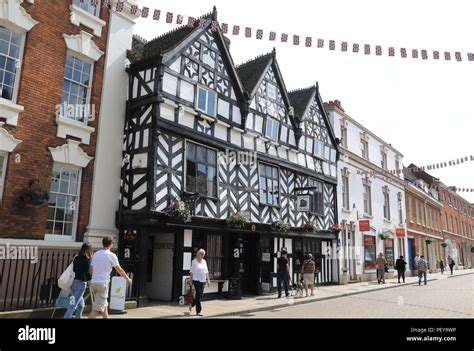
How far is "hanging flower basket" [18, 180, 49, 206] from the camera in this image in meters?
9.96

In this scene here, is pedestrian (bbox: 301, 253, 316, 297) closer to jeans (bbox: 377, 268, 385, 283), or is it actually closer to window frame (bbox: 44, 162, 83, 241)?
jeans (bbox: 377, 268, 385, 283)

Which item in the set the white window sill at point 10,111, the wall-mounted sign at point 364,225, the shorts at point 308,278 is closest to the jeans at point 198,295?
the white window sill at point 10,111

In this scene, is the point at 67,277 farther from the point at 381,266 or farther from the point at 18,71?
the point at 381,266

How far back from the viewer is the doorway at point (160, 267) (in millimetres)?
13374

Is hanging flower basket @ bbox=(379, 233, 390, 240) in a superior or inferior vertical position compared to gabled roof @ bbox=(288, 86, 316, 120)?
inferior

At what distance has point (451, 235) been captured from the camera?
46.3 metres

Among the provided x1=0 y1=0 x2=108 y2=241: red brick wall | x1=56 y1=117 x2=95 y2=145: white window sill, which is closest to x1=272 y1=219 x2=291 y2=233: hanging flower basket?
x1=0 y1=0 x2=108 y2=241: red brick wall

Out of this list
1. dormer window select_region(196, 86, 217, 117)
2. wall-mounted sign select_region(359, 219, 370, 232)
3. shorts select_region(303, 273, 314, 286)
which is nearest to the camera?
dormer window select_region(196, 86, 217, 117)

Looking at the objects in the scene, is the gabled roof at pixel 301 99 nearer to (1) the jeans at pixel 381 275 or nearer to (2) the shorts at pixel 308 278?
(2) the shorts at pixel 308 278

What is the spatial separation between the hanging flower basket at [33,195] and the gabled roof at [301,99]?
13899 mm

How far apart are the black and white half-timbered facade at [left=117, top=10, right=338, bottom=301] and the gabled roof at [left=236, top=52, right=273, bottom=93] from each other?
0.08 meters

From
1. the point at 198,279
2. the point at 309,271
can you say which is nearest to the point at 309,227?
the point at 309,271

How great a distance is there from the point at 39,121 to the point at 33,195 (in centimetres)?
220

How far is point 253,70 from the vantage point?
19172mm
